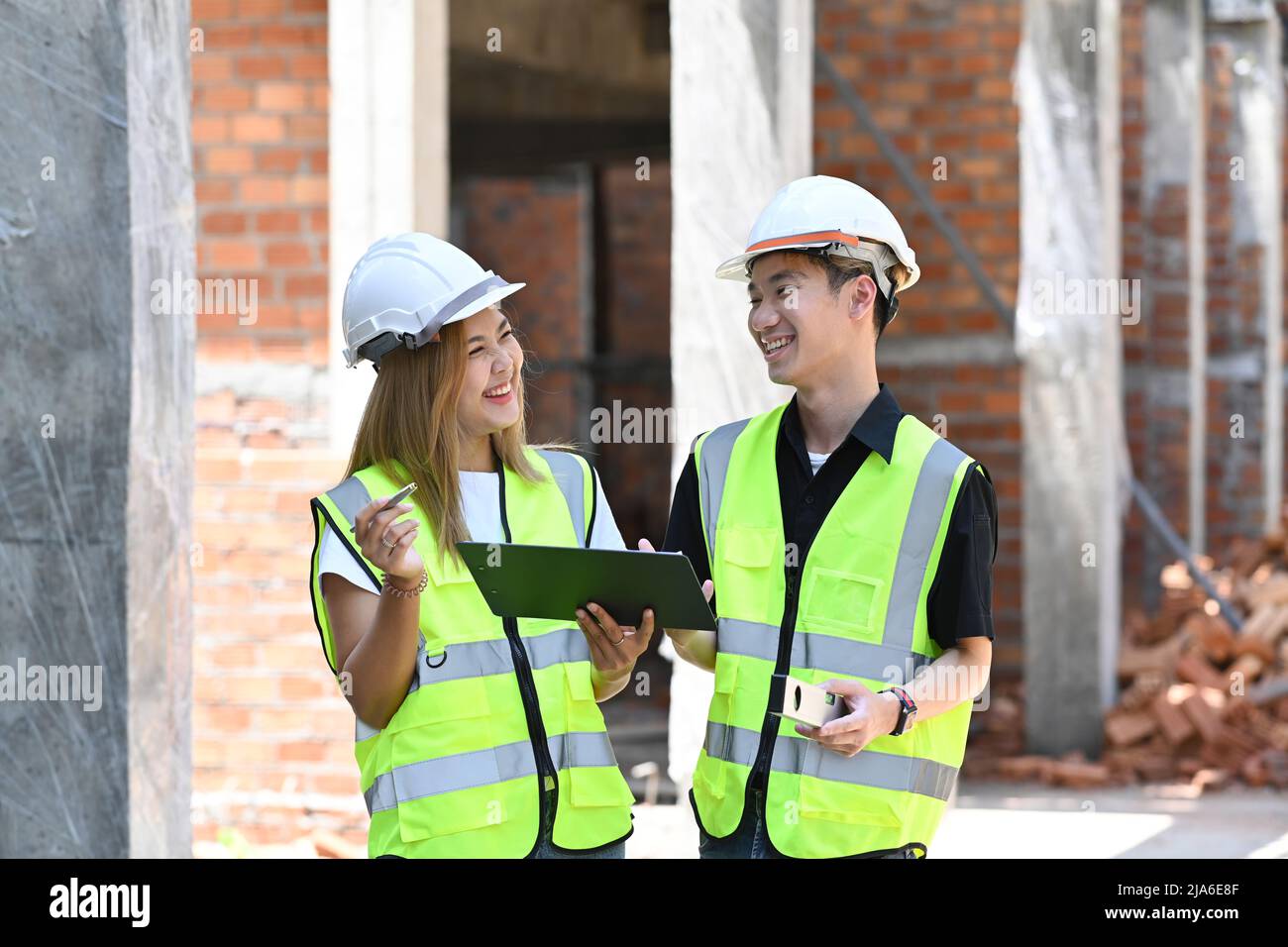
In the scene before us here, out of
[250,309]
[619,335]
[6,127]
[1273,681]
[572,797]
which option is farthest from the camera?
[619,335]

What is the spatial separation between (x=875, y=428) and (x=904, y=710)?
0.47 metres

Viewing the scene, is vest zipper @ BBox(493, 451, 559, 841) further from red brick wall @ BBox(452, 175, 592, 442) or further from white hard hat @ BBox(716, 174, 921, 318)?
red brick wall @ BBox(452, 175, 592, 442)

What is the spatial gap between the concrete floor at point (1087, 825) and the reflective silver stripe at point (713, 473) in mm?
2668

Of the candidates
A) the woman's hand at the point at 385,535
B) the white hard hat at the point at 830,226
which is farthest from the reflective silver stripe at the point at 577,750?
the white hard hat at the point at 830,226

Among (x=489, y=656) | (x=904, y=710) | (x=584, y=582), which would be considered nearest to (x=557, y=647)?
(x=489, y=656)

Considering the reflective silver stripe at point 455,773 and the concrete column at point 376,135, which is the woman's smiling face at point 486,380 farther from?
the concrete column at point 376,135

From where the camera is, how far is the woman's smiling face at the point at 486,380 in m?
2.69

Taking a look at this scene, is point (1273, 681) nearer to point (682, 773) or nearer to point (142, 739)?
point (682, 773)

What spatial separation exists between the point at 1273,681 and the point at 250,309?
540 cm

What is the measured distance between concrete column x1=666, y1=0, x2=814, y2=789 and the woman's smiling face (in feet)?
8.14

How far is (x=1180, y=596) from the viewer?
969cm

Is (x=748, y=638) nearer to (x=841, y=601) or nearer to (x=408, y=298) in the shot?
(x=841, y=601)
